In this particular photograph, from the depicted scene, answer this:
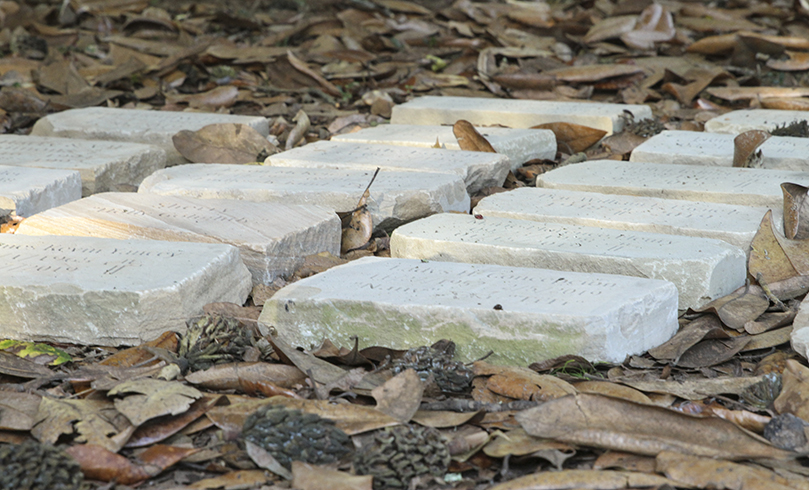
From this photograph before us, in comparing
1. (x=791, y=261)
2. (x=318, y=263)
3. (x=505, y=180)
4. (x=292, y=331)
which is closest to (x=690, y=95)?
(x=505, y=180)

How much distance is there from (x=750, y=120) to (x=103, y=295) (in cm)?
290

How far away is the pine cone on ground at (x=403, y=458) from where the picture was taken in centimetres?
156

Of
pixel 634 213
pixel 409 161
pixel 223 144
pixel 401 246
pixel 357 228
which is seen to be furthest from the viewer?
pixel 223 144

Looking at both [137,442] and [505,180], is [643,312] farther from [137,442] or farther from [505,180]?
[505,180]

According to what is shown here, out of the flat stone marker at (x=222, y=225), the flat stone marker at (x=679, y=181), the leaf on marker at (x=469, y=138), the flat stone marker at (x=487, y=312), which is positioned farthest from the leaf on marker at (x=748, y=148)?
the flat stone marker at (x=222, y=225)

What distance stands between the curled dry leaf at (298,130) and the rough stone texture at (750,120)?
69.5 inches

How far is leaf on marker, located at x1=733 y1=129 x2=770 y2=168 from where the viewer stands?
127 inches

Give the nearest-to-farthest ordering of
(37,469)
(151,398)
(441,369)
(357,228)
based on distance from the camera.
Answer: (37,469) → (151,398) → (441,369) → (357,228)

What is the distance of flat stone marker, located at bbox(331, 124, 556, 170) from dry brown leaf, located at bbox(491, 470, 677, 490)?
7.06ft

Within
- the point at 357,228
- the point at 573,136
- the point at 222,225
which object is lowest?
the point at 573,136

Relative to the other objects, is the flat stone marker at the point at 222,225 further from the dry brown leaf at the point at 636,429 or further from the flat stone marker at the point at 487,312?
the dry brown leaf at the point at 636,429

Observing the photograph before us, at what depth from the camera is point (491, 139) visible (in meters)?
3.62

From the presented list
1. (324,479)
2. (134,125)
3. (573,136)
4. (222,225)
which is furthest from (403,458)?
(134,125)

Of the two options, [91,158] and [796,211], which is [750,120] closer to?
[796,211]
